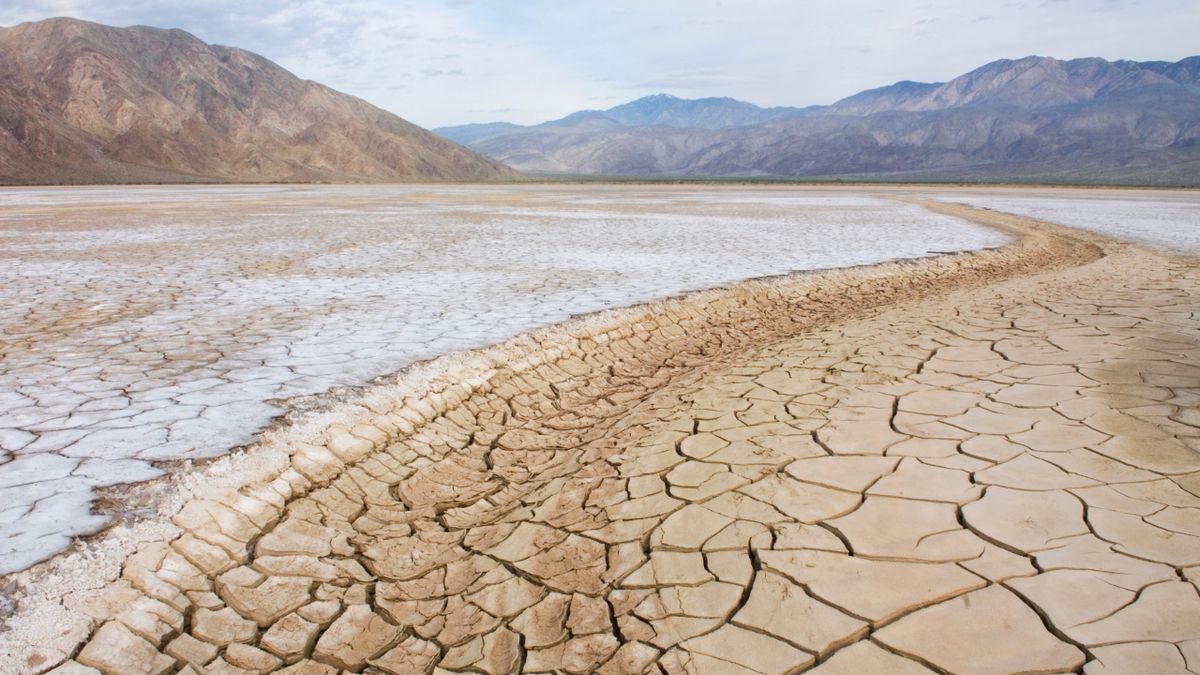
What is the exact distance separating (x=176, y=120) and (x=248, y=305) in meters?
79.8

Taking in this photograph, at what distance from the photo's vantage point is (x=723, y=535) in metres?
2.37

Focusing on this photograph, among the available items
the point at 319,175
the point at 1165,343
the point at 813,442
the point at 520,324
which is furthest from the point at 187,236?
the point at 319,175

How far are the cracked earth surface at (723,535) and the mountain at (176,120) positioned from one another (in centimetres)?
5932

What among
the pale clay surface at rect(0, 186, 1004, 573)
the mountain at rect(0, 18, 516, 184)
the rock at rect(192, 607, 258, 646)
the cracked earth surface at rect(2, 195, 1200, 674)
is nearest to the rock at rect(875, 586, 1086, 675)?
the cracked earth surface at rect(2, 195, 1200, 674)

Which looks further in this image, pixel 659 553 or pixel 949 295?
pixel 949 295

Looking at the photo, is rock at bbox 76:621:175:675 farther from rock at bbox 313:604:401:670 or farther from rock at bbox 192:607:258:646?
rock at bbox 313:604:401:670

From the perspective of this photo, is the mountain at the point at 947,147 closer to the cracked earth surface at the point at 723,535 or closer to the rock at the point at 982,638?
the cracked earth surface at the point at 723,535

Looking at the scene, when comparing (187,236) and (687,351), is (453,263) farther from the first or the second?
(187,236)

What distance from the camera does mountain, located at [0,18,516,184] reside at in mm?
55812

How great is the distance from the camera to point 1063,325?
4.94 meters

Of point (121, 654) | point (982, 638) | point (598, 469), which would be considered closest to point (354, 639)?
point (121, 654)

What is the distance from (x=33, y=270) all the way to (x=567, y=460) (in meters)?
7.43

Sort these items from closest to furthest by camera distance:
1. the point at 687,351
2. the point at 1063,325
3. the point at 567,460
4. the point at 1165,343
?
the point at 567,460 < the point at 1165,343 < the point at 1063,325 < the point at 687,351

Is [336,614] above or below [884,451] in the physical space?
below
